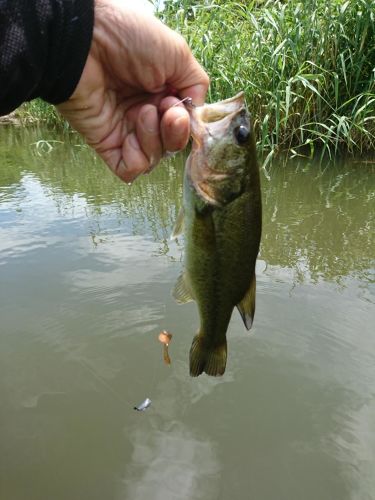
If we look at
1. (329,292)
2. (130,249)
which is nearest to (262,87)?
(130,249)

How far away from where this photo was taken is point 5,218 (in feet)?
16.2

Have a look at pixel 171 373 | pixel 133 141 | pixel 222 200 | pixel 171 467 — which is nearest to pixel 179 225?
pixel 222 200

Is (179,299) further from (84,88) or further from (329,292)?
(329,292)

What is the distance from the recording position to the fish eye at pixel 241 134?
159 cm

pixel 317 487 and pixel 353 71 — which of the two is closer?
pixel 317 487

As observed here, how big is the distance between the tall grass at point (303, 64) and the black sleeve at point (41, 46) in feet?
15.0

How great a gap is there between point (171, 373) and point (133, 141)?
135 centimetres

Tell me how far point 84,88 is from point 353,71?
5.42 m

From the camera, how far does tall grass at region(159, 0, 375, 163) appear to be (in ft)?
20.0

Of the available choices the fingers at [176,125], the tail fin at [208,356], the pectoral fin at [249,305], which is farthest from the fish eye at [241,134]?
the tail fin at [208,356]

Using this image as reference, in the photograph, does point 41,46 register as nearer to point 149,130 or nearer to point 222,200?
point 149,130

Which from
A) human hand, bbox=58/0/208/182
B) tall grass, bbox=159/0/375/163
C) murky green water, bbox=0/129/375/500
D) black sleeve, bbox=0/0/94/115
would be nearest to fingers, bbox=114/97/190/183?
human hand, bbox=58/0/208/182

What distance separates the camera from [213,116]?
1.66m

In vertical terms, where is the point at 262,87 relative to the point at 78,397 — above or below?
above
